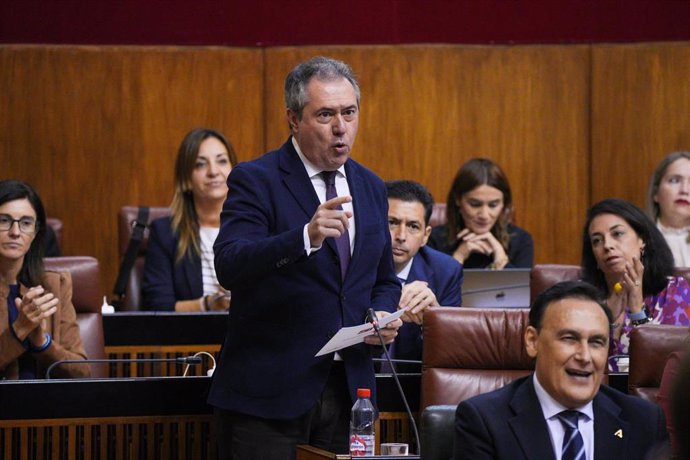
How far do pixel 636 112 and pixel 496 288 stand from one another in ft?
8.59

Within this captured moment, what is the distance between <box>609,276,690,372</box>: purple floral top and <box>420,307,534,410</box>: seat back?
65 centimetres

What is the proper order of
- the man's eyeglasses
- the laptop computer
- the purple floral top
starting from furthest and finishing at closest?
1. the laptop computer
2. the man's eyeglasses
3. the purple floral top

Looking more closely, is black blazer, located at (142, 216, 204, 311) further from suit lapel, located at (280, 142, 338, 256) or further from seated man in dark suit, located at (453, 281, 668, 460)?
seated man in dark suit, located at (453, 281, 668, 460)

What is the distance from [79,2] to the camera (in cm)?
698

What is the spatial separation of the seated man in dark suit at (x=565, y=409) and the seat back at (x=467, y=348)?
0.91 metres

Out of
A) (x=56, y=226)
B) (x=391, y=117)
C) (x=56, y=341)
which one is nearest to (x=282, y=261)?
(x=56, y=341)

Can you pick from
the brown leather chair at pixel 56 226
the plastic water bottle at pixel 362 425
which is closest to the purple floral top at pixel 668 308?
the plastic water bottle at pixel 362 425

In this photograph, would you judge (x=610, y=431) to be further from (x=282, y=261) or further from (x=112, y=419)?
(x=112, y=419)

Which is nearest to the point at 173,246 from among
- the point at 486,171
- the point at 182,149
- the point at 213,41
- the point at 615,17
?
the point at 182,149

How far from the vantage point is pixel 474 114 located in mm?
7160

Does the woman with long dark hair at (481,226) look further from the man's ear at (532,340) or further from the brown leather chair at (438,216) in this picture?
the man's ear at (532,340)

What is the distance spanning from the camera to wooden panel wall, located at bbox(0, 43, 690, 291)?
6.99 m

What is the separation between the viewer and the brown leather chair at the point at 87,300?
4512 millimetres

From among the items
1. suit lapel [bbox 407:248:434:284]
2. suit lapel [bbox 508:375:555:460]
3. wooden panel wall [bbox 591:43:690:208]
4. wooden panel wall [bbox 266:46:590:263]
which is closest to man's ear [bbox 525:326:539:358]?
suit lapel [bbox 508:375:555:460]
